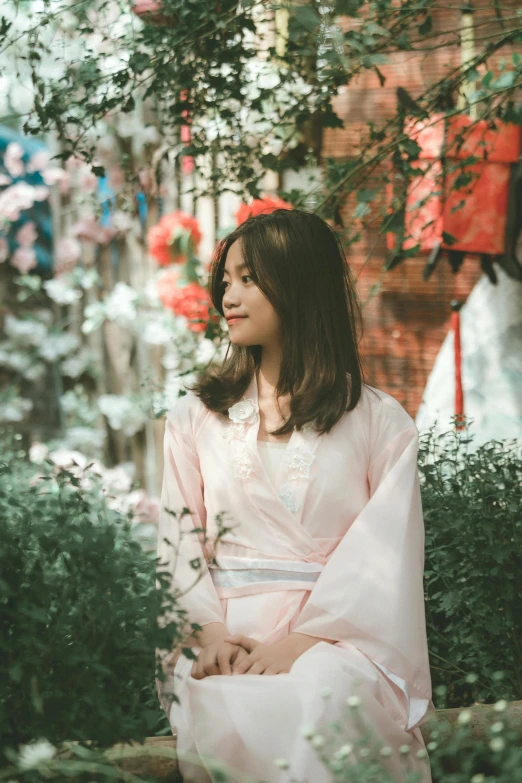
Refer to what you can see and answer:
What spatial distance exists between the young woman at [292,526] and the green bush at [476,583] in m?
0.48

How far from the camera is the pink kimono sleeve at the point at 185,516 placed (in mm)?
2025

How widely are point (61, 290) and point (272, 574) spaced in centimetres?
395

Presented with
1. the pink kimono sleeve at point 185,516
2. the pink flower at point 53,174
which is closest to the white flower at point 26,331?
the pink flower at point 53,174

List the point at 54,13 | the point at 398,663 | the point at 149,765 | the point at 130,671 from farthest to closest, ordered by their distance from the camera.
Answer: the point at 54,13
the point at 398,663
the point at 149,765
the point at 130,671

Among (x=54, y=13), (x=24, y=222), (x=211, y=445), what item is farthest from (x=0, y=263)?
(x=211, y=445)

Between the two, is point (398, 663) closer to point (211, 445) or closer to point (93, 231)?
point (211, 445)

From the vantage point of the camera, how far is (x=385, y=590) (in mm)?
1962

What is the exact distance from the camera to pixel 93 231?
222 inches

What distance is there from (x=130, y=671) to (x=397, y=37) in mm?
2026

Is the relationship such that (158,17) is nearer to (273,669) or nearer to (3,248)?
(273,669)

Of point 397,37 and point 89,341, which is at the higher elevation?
point 397,37

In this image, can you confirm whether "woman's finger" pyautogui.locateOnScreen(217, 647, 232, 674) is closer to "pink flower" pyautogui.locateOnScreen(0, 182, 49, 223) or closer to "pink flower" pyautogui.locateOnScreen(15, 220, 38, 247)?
"pink flower" pyautogui.locateOnScreen(0, 182, 49, 223)

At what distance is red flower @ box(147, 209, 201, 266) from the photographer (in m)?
5.03

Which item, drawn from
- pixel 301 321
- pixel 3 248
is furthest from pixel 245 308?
pixel 3 248
